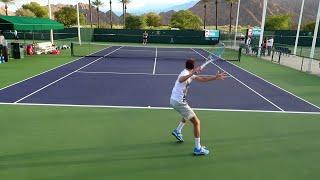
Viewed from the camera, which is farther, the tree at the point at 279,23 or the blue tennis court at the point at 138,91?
the tree at the point at 279,23

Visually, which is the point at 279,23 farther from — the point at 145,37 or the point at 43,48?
the point at 43,48

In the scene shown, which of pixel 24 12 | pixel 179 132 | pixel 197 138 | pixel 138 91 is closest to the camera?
pixel 197 138

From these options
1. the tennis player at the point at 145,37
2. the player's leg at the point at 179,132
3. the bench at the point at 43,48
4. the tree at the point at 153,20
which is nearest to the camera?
the player's leg at the point at 179,132

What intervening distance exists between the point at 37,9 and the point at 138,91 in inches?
3447

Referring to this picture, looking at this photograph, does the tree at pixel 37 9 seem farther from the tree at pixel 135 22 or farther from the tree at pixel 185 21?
the tree at pixel 185 21

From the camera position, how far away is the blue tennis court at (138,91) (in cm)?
1255

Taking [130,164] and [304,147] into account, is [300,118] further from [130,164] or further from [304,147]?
[130,164]

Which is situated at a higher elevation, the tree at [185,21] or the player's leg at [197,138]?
the tree at [185,21]

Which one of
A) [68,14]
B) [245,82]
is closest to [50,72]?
[245,82]

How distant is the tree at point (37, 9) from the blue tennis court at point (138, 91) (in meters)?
78.2

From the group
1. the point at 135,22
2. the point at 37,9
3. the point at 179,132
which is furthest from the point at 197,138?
the point at 37,9

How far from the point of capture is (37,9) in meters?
93.1

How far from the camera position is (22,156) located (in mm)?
7531

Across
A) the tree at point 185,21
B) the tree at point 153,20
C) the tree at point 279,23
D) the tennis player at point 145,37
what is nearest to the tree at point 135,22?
the tree at point 153,20
